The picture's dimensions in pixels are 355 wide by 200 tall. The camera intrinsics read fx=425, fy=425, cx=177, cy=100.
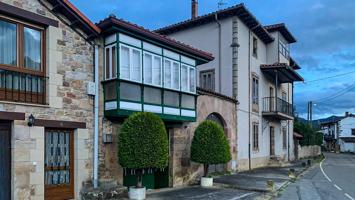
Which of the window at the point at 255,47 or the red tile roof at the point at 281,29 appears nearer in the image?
the window at the point at 255,47

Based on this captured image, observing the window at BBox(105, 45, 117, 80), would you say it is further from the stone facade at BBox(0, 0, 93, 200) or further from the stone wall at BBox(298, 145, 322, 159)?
the stone wall at BBox(298, 145, 322, 159)

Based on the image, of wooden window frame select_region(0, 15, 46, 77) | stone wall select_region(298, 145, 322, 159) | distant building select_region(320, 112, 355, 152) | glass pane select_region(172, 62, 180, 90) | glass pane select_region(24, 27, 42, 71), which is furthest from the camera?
distant building select_region(320, 112, 355, 152)

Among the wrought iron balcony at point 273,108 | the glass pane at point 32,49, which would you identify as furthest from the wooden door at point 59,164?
the wrought iron balcony at point 273,108

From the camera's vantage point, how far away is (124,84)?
1356 centimetres

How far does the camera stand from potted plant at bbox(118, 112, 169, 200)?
12.9 metres

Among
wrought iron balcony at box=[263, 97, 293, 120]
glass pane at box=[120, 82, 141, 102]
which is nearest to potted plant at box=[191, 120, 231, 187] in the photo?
glass pane at box=[120, 82, 141, 102]

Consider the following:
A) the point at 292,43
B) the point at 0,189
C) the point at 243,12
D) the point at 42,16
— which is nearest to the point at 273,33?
the point at 292,43

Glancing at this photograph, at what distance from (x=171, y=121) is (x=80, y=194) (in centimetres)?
548

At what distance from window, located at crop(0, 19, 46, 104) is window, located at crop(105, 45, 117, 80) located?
232 centimetres

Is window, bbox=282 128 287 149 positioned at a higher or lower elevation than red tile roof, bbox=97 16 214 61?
lower

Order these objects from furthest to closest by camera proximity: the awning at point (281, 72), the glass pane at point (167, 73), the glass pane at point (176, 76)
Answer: the awning at point (281, 72) → the glass pane at point (176, 76) → the glass pane at point (167, 73)

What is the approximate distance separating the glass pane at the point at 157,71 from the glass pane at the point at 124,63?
1557 millimetres

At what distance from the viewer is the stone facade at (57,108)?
36.0ft

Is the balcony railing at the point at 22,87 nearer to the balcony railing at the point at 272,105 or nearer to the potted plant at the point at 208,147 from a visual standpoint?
the potted plant at the point at 208,147
